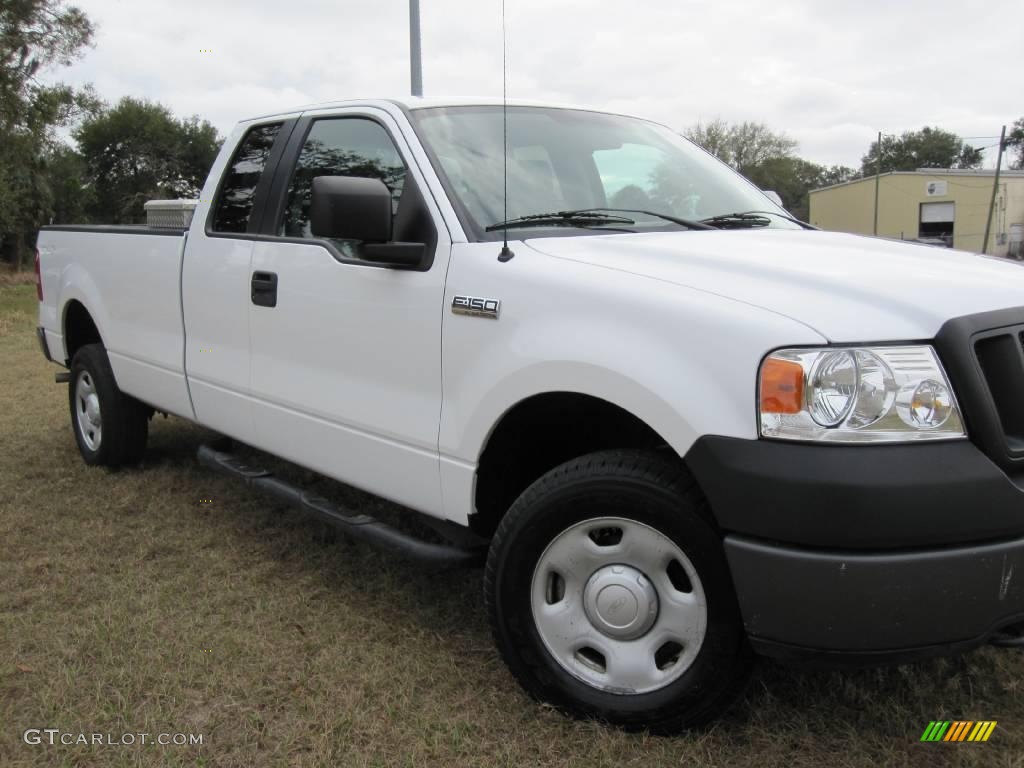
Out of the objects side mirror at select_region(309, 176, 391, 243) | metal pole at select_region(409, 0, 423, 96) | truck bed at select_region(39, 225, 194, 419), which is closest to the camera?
side mirror at select_region(309, 176, 391, 243)

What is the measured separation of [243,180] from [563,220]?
70.6 inches

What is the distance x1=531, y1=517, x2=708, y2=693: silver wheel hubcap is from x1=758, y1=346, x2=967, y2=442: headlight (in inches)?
19.7

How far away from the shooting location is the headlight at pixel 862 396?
1950mm

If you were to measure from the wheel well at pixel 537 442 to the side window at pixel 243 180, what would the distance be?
1.79 metres

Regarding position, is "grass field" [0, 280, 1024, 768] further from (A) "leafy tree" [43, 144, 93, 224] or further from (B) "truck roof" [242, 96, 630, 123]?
(A) "leafy tree" [43, 144, 93, 224]

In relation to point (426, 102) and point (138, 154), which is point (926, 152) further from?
point (426, 102)

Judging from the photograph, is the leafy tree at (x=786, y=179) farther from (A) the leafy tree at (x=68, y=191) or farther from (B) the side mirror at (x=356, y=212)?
(B) the side mirror at (x=356, y=212)

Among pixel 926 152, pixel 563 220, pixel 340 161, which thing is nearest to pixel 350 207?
pixel 563 220

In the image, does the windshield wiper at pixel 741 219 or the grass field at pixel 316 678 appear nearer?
the grass field at pixel 316 678

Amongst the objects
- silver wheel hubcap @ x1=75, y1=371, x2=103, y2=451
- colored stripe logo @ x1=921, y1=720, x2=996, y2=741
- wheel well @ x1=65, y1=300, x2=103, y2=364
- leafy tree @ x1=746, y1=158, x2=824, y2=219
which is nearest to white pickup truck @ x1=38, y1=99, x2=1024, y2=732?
colored stripe logo @ x1=921, y1=720, x2=996, y2=741

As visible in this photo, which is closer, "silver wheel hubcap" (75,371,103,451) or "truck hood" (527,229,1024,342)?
"truck hood" (527,229,1024,342)

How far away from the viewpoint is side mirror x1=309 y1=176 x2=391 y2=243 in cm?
272

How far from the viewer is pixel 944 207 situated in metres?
55.0

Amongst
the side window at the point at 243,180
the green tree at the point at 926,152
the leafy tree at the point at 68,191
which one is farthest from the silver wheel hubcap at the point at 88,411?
the green tree at the point at 926,152
